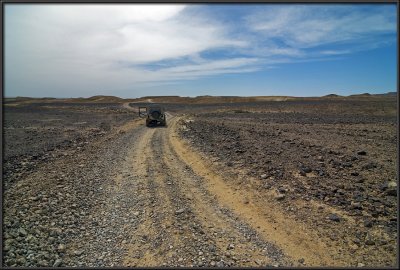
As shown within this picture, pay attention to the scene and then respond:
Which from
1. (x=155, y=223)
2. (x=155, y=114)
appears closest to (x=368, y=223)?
(x=155, y=223)

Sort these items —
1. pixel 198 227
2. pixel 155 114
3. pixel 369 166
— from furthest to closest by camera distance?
pixel 155 114 → pixel 369 166 → pixel 198 227

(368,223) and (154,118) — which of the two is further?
(154,118)

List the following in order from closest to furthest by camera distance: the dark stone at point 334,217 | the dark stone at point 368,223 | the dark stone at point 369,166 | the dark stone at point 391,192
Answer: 1. the dark stone at point 368,223
2. the dark stone at point 334,217
3. the dark stone at point 391,192
4. the dark stone at point 369,166

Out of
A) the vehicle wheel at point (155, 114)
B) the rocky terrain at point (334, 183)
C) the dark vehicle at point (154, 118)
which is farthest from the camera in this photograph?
the vehicle wheel at point (155, 114)

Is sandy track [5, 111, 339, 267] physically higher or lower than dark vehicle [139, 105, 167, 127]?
lower

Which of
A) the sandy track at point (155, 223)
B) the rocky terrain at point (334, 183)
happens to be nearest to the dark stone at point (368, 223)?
the rocky terrain at point (334, 183)

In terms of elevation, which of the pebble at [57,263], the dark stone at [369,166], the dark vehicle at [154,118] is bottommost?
the pebble at [57,263]

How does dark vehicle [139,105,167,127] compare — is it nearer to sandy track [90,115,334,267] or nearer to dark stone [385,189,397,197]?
sandy track [90,115,334,267]

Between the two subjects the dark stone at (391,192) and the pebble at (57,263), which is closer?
the pebble at (57,263)

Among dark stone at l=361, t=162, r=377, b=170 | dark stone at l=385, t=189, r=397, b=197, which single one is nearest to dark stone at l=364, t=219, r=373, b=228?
dark stone at l=385, t=189, r=397, b=197

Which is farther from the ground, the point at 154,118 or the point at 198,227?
the point at 154,118

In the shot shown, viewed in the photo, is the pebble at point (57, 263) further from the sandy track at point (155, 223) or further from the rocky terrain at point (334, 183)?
the rocky terrain at point (334, 183)

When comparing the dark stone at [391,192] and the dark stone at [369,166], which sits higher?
the dark stone at [369,166]

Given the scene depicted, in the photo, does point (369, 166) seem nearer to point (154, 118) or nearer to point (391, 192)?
point (391, 192)
